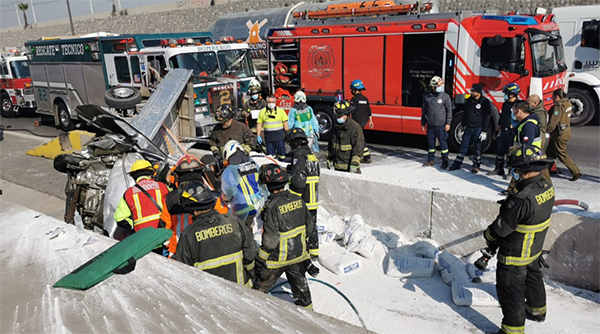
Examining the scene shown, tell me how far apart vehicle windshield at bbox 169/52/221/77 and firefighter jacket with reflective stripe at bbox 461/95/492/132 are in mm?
6532

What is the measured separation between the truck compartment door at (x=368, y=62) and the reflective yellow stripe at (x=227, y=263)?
25.4ft

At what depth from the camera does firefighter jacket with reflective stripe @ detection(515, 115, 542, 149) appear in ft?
20.6

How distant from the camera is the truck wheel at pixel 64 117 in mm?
14789

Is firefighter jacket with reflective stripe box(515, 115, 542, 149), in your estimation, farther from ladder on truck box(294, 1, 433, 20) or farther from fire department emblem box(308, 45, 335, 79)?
fire department emblem box(308, 45, 335, 79)

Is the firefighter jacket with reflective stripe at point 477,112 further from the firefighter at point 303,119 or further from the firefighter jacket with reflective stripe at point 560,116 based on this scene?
the firefighter at point 303,119

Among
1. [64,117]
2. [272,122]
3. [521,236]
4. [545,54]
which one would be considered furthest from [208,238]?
[64,117]

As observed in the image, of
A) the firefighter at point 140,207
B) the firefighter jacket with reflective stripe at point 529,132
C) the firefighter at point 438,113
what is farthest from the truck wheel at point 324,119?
the firefighter at point 140,207

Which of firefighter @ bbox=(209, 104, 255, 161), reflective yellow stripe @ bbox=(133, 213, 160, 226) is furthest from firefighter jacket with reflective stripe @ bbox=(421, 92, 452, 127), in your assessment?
reflective yellow stripe @ bbox=(133, 213, 160, 226)

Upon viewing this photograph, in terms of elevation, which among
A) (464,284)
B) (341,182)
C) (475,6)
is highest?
(475,6)

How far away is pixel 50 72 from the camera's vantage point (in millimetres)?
14891

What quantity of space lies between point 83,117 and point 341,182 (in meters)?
3.80

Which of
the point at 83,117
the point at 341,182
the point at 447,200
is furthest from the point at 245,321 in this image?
the point at 83,117

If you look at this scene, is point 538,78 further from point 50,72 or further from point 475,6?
point 50,72

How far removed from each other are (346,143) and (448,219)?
6.55ft
